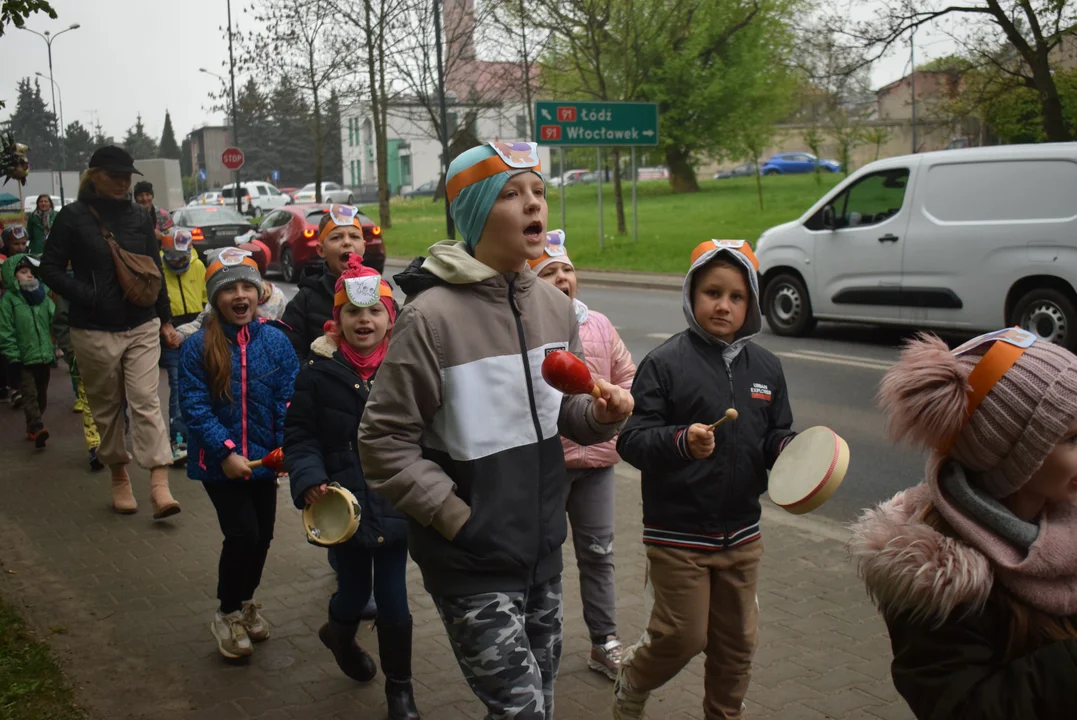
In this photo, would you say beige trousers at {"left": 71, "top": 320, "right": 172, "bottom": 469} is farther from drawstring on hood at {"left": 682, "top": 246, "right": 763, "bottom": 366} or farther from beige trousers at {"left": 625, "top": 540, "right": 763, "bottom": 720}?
drawstring on hood at {"left": 682, "top": 246, "right": 763, "bottom": 366}

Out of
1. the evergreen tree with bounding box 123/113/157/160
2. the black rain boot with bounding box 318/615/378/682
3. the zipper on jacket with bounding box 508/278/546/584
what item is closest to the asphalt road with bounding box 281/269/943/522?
the zipper on jacket with bounding box 508/278/546/584

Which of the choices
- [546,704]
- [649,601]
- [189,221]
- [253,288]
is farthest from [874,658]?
[189,221]

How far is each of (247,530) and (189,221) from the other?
84.2 ft

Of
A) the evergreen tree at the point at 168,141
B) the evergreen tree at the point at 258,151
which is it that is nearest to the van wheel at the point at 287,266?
the evergreen tree at the point at 258,151

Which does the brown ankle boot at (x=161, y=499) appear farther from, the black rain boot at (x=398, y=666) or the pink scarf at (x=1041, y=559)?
the pink scarf at (x=1041, y=559)

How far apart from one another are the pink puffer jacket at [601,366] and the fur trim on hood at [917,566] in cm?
232

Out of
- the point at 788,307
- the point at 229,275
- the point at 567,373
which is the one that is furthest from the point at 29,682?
the point at 788,307

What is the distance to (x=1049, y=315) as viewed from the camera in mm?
11578

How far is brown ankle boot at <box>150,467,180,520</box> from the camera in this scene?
704 cm

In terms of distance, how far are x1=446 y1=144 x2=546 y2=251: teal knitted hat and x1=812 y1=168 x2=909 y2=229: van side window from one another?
35.2 feet

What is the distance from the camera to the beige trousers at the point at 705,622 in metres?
3.64

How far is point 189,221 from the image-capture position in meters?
29.1

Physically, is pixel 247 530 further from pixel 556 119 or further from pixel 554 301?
pixel 556 119

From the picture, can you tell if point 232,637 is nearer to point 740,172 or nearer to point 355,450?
point 355,450
